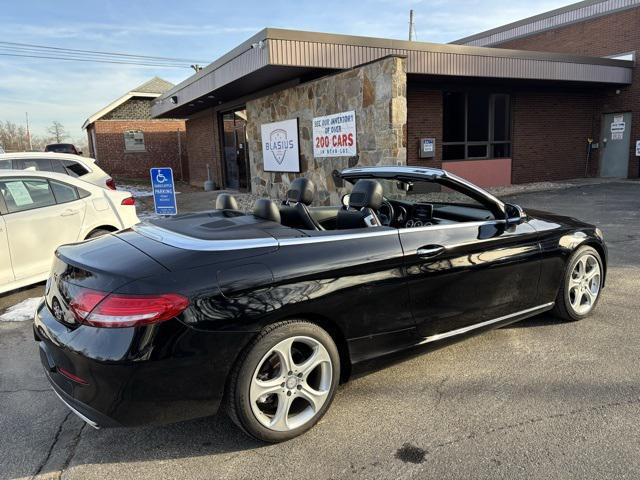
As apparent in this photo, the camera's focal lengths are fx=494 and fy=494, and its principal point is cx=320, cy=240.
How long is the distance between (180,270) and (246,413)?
82cm

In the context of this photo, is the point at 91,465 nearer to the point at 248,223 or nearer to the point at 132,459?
the point at 132,459

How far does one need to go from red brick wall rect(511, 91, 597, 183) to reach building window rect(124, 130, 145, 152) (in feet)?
64.8

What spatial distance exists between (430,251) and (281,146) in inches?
456

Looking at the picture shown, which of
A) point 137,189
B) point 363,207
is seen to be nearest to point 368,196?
point 363,207

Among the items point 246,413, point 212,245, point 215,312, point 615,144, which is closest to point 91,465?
point 246,413

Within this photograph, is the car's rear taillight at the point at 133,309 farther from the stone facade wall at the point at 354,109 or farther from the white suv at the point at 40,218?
the stone facade wall at the point at 354,109

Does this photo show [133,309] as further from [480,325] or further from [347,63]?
[347,63]

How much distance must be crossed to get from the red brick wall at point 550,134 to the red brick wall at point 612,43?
2.66 feet

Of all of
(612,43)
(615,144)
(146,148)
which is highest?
(612,43)

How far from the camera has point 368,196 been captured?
363 centimetres

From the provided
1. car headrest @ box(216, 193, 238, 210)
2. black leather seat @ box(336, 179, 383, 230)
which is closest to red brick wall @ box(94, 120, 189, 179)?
car headrest @ box(216, 193, 238, 210)

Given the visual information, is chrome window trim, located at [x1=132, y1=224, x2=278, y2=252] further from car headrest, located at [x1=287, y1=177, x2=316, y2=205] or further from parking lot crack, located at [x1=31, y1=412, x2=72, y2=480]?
parking lot crack, located at [x1=31, y1=412, x2=72, y2=480]

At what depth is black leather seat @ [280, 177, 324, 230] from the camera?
342 cm

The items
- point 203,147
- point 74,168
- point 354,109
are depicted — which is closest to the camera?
point 74,168
